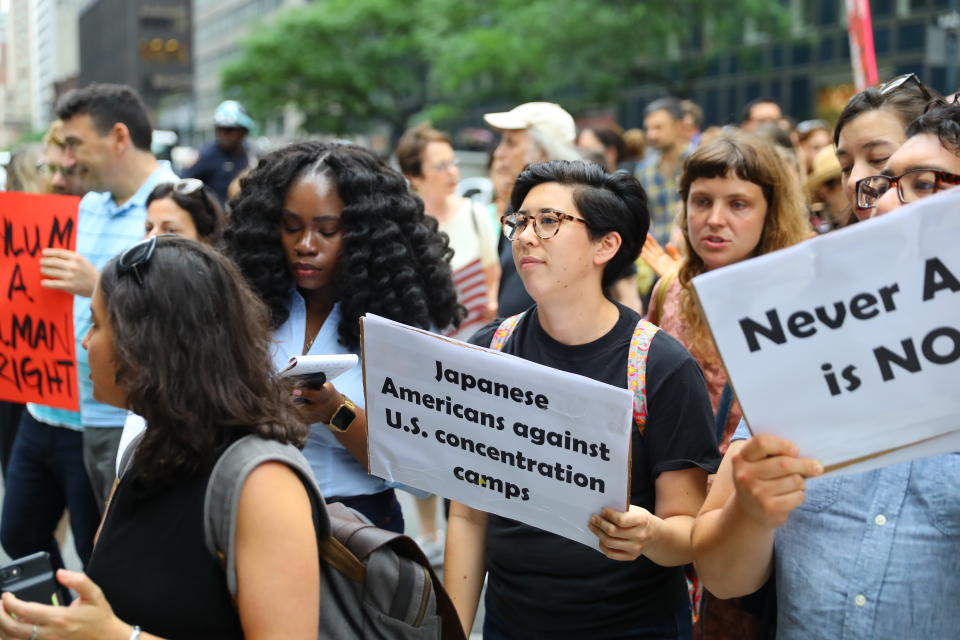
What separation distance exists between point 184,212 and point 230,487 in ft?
8.34

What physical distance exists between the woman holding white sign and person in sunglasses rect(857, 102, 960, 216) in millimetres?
660

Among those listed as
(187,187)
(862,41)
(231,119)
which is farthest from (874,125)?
(231,119)

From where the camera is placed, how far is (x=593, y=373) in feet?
8.38

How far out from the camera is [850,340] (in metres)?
1.74

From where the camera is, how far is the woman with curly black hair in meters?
3.03

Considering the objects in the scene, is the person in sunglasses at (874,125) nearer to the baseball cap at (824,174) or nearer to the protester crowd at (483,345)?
the protester crowd at (483,345)

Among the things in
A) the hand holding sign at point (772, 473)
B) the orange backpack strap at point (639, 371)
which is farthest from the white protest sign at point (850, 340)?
the orange backpack strap at point (639, 371)

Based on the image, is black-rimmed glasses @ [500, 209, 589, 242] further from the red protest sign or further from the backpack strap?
the red protest sign

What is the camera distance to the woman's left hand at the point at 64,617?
1.79m

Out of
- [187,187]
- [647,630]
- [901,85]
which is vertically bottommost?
[647,630]

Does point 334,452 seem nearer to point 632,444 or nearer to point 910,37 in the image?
point 632,444

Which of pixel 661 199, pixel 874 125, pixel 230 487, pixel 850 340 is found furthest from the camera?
pixel 661 199

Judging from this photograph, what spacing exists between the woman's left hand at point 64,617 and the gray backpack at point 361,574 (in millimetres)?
210

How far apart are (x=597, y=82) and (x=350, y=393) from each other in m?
28.4
